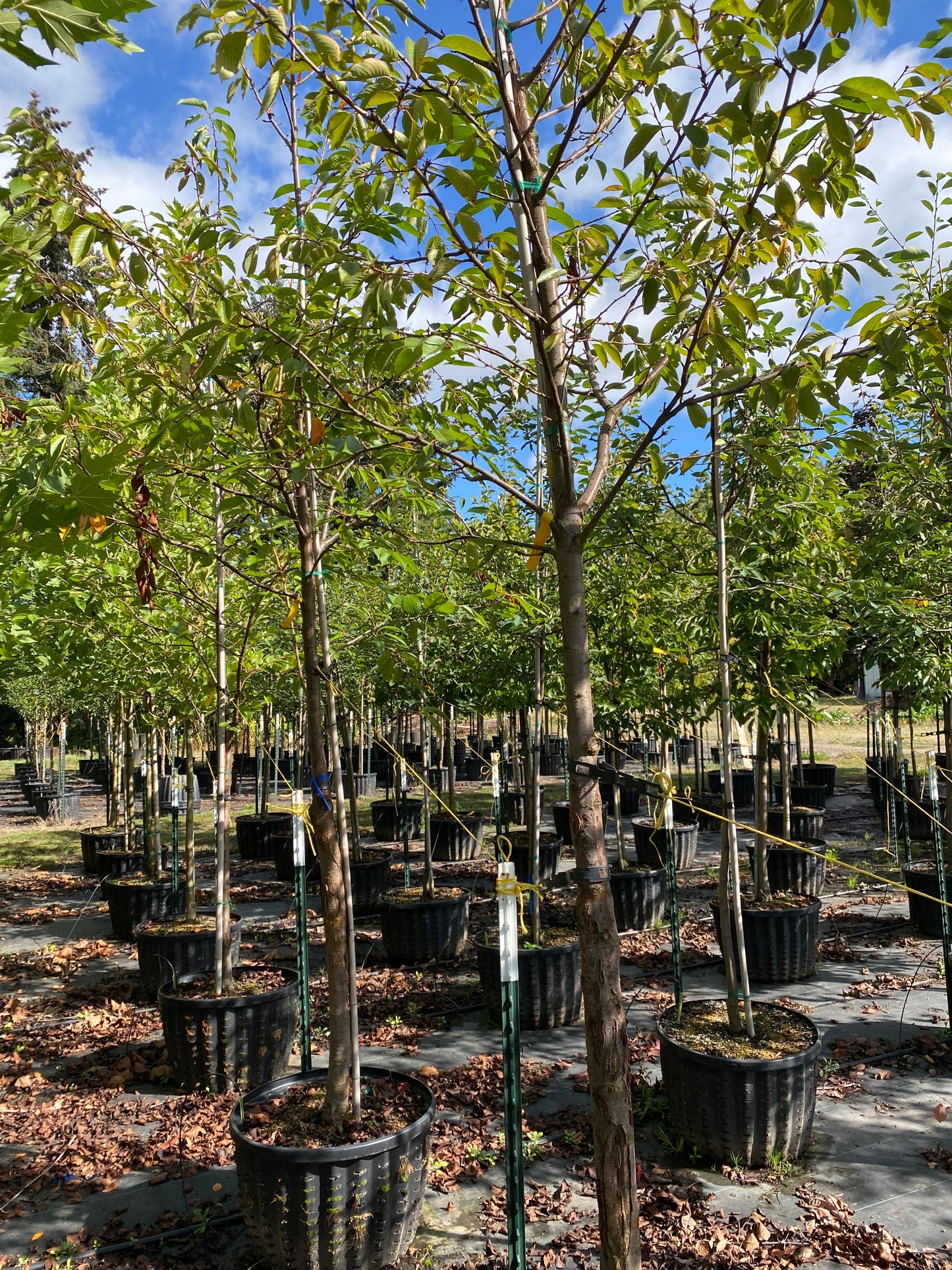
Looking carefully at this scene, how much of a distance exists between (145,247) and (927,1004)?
20.2 ft

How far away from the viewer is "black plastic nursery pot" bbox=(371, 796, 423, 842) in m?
13.6

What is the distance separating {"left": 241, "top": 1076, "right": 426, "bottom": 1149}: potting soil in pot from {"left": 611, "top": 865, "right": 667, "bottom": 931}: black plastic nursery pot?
4283mm

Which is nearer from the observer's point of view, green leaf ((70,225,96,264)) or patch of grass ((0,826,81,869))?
green leaf ((70,225,96,264))

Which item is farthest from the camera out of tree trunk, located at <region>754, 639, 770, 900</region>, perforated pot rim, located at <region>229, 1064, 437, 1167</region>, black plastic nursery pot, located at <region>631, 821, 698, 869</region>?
black plastic nursery pot, located at <region>631, 821, 698, 869</region>

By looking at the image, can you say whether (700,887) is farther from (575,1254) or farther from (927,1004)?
(575,1254)

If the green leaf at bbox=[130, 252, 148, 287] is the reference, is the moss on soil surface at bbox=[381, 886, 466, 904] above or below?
below

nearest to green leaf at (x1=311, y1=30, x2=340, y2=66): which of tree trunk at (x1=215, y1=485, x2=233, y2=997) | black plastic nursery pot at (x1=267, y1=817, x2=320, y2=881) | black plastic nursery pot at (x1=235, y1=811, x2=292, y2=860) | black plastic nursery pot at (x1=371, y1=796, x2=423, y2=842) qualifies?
tree trunk at (x1=215, y1=485, x2=233, y2=997)

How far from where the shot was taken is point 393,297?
1.91 m

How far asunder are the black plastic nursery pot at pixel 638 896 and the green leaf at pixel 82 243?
6447 mm

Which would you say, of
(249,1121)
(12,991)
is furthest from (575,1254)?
(12,991)

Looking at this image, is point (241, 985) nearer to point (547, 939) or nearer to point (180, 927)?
point (180, 927)

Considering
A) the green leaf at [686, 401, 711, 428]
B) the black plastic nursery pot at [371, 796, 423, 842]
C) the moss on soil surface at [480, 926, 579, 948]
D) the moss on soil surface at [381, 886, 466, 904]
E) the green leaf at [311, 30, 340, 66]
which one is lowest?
the black plastic nursery pot at [371, 796, 423, 842]

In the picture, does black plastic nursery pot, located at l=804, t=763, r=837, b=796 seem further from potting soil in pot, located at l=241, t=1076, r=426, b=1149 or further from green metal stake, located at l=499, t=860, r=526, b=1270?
green metal stake, located at l=499, t=860, r=526, b=1270

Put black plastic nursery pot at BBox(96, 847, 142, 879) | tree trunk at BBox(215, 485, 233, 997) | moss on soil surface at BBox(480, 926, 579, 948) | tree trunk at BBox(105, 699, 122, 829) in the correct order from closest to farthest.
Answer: tree trunk at BBox(215, 485, 233, 997) < moss on soil surface at BBox(480, 926, 579, 948) < black plastic nursery pot at BBox(96, 847, 142, 879) < tree trunk at BBox(105, 699, 122, 829)
